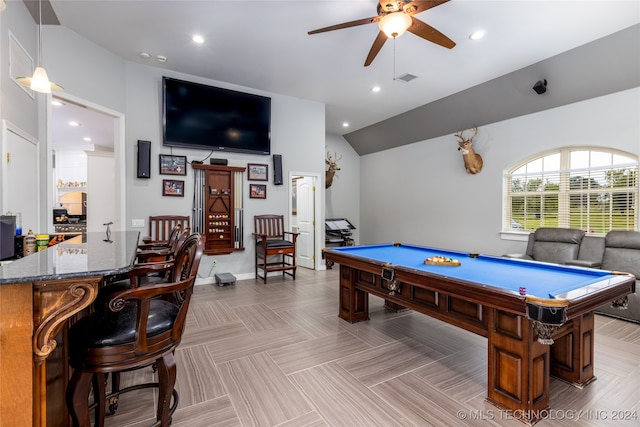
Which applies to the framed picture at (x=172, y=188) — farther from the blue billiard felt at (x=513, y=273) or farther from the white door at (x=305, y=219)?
the blue billiard felt at (x=513, y=273)

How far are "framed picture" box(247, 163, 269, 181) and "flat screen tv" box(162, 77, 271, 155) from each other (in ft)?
0.87

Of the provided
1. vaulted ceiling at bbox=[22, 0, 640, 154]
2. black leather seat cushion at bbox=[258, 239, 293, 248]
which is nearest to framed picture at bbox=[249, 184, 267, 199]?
black leather seat cushion at bbox=[258, 239, 293, 248]

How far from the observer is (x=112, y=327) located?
1410 millimetres

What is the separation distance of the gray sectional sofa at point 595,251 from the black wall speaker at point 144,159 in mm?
5856

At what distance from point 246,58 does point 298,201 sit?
3.46m

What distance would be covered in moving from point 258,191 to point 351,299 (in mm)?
3014

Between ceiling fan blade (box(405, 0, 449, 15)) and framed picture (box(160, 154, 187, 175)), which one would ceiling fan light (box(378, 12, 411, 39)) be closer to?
ceiling fan blade (box(405, 0, 449, 15))

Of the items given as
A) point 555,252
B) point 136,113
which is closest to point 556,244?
point 555,252

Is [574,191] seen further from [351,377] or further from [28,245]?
[28,245]

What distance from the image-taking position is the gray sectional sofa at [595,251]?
146 inches

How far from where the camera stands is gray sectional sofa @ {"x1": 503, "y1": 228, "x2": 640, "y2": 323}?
3697 millimetres

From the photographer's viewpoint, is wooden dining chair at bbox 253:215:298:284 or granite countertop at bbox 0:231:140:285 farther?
wooden dining chair at bbox 253:215:298:284

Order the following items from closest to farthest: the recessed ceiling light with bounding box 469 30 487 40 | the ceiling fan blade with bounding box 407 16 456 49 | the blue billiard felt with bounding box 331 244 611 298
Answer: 1. the blue billiard felt with bounding box 331 244 611 298
2. the ceiling fan blade with bounding box 407 16 456 49
3. the recessed ceiling light with bounding box 469 30 487 40

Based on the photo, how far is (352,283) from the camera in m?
3.51
